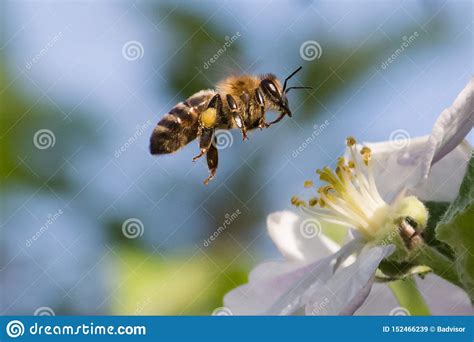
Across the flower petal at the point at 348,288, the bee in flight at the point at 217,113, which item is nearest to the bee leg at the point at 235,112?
the bee in flight at the point at 217,113

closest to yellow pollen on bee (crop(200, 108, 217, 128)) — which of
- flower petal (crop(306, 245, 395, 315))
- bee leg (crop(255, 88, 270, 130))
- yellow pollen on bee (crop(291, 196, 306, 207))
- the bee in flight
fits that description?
the bee in flight

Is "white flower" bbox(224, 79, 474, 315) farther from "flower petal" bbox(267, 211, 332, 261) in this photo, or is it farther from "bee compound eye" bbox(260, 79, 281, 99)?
"bee compound eye" bbox(260, 79, 281, 99)

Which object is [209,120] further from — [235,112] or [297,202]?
[297,202]

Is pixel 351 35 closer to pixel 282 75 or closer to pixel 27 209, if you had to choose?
pixel 282 75

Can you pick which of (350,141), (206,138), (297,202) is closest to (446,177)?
(350,141)

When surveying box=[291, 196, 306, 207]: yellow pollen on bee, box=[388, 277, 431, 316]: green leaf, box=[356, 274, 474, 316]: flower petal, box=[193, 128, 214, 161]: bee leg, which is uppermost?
box=[193, 128, 214, 161]: bee leg

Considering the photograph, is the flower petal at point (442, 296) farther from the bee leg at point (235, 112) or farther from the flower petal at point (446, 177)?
the bee leg at point (235, 112)
